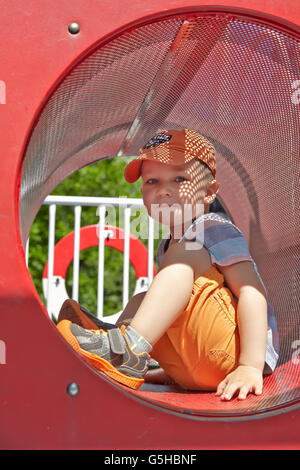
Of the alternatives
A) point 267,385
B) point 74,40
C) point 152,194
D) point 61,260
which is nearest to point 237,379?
point 267,385

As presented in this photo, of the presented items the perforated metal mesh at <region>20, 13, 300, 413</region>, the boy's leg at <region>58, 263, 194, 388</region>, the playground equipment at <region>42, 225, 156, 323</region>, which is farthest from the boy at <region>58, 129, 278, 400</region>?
the playground equipment at <region>42, 225, 156, 323</region>

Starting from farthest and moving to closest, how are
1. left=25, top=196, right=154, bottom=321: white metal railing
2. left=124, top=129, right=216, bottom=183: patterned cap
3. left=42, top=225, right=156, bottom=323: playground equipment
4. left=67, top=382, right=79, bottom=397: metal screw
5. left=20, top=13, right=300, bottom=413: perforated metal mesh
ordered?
1. left=42, top=225, right=156, bottom=323: playground equipment
2. left=25, top=196, right=154, bottom=321: white metal railing
3. left=124, top=129, right=216, bottom=183: patterned cap
4. left=20, top=13, right=300, bottom=413: perforated metal mesh
5. left=67, top=382, right=79, bottom=397: metal screw

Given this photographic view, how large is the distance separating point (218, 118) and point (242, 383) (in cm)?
90

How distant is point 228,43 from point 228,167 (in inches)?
26.6

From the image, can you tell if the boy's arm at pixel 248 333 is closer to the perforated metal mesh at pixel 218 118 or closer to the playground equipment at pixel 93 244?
the perforated metal mesh at pixel 218 118

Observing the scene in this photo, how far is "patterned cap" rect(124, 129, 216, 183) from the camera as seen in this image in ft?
4.79

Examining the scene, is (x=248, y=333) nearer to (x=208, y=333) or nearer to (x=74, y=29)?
(x=208, y=333)

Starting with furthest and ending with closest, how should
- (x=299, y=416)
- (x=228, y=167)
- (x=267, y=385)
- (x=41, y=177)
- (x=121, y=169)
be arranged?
(x=121, y=169) < (x=228, y=167) < (x=41, y=177) < (x=267, y=385) < (x=299, y=416)

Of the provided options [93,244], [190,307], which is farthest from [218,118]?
[93,244]

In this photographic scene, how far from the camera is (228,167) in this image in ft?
6.72

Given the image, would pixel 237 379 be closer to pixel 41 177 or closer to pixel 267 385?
pixel 267 385

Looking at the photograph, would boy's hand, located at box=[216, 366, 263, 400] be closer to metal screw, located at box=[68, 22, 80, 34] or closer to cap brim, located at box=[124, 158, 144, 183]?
cap brim, located at box=[124, 158, 144, 183]

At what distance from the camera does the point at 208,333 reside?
1.33 metres

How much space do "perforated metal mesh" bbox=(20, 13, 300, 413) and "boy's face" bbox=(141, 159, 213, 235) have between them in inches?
9.6
